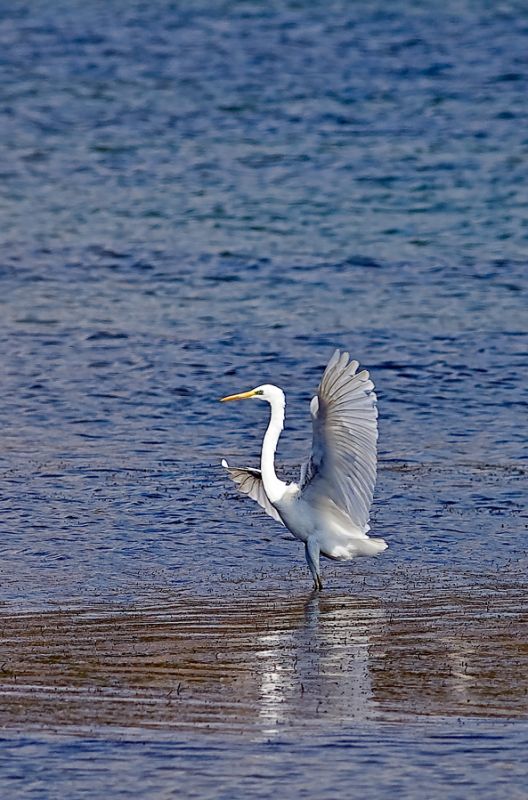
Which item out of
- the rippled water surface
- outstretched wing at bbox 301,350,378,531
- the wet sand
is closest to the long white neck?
outstretched wing at bbox 301,350,378,531

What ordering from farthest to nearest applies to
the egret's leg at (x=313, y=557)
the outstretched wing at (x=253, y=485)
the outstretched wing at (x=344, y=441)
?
the outstretched wing at (x=253, y=485) < the egret's leg at (x=313, y=557) < the outstretched wing at (x=344, y=441)

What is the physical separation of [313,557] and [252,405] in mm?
3804

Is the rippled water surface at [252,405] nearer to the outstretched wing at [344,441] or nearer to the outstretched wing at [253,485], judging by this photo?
the outstretched wing at [253,485]

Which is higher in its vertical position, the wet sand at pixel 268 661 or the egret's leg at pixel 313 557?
the wet sand at pixel 268 661

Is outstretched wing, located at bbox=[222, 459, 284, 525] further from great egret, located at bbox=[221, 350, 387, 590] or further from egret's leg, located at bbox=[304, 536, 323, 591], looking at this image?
egret's leg, located at bbox=[304, 536, 323, 591]

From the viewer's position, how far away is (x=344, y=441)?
8.13 meters

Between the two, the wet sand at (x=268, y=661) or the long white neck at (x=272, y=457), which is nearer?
the wet sand at (x=268, y=661)

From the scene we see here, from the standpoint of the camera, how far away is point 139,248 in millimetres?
17109

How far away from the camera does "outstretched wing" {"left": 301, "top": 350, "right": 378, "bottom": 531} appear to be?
7.95 m

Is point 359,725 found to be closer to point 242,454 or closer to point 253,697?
point 253,697

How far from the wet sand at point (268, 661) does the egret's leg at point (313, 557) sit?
180 millimetres

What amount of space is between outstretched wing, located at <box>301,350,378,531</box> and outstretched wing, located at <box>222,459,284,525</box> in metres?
0.42

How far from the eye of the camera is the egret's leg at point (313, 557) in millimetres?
8203

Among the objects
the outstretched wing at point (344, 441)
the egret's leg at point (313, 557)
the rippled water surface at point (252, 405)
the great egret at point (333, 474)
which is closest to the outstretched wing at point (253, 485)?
the great egret at point (333, 474)
